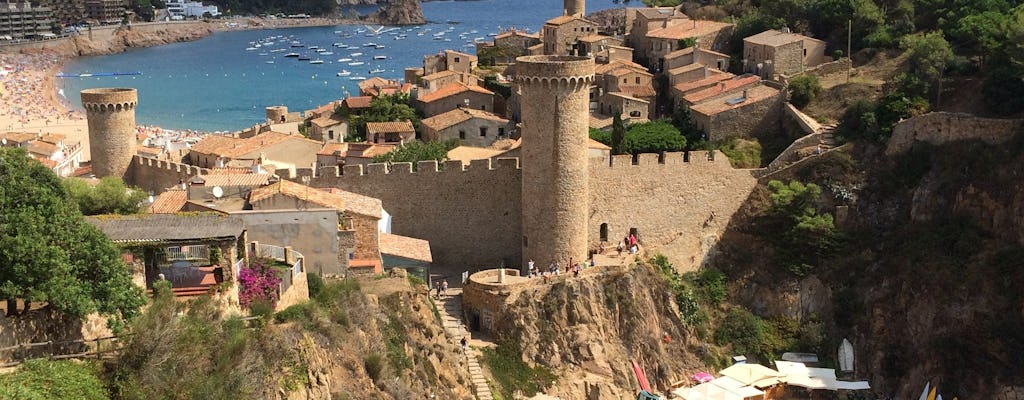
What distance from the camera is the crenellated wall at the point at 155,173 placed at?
29.1 metres

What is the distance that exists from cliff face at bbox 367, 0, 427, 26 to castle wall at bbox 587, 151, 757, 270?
4780 inches

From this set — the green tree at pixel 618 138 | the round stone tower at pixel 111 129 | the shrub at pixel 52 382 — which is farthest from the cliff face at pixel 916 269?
the shrub at pixel 52 382

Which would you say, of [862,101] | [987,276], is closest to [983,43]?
[862,101]

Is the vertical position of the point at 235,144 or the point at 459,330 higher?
the point at 235,144

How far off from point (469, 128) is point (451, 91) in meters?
4.39

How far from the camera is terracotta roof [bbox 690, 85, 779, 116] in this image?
35.7 metres

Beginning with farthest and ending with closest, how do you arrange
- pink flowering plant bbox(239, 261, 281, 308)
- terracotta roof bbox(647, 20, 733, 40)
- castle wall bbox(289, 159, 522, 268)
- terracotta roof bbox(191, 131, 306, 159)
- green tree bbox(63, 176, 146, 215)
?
terracotta roof bbox(647, 20, 733, 40) → terracotta roof bbox(191, 131, 306, 159) → castle wall bbox(289, 159, 522, 268) → green tree bbox(63, 176, 146, 215) → pink flowering plant bbox(239, 261, 281, 308)

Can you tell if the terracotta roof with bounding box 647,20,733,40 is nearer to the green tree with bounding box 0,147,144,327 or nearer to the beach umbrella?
the beach umbrella

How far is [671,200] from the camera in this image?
3020cm

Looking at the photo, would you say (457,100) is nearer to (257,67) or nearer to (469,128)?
(469,128)

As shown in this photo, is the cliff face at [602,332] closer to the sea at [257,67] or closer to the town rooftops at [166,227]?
the town rooftops at [166,227]

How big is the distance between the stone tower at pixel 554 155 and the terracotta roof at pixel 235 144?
1046 cm

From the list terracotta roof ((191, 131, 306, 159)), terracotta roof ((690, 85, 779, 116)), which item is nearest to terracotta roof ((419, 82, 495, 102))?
terracotta roof ((191, 131, 306, 159))

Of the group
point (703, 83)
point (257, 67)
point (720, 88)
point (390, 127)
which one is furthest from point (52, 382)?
point (257, 67)
